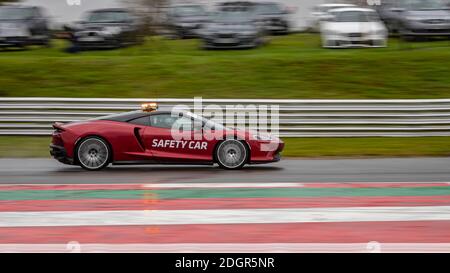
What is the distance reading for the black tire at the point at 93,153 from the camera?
12.6 m

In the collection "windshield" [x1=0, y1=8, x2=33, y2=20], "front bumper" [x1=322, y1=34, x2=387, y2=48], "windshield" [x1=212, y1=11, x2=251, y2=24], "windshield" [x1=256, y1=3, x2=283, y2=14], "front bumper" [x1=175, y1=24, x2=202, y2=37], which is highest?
"windshield" [x1=256, y1=3, x2=283, y2=14]

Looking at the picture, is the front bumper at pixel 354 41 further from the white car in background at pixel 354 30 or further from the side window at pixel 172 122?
the side window at pixel 172 122

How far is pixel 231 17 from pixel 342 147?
9446 millimetres

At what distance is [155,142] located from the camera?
12.7 m

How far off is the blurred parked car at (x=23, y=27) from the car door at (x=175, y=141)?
12.7 metres

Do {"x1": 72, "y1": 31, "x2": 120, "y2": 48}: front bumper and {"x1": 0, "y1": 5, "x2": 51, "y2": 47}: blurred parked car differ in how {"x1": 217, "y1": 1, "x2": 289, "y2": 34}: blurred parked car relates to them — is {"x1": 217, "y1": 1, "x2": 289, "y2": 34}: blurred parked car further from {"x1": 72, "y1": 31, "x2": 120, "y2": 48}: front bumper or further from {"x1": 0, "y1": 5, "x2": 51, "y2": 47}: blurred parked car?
{"x1": 0, "y1": 5, "x2": 51, "y2": 47}: blurred parked car

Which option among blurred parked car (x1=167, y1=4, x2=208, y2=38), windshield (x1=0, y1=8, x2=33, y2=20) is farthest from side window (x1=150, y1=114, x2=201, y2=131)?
blurred parked car (x1=167, y1=4, x2=208, y2=38)

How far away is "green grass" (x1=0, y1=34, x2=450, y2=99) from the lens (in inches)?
785

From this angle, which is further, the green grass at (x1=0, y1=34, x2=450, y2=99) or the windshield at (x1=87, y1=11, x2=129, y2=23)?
the windshield at (x1=87, y1=11, x2=129, y2=23)

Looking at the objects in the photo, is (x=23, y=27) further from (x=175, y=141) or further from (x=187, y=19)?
(x=175, y=141)

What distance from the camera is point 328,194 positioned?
1056cm

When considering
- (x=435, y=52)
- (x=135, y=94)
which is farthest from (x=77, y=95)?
(x=435, y=52)

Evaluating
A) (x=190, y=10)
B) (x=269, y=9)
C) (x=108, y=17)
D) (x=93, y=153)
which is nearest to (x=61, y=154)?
(x=93, y=153)
